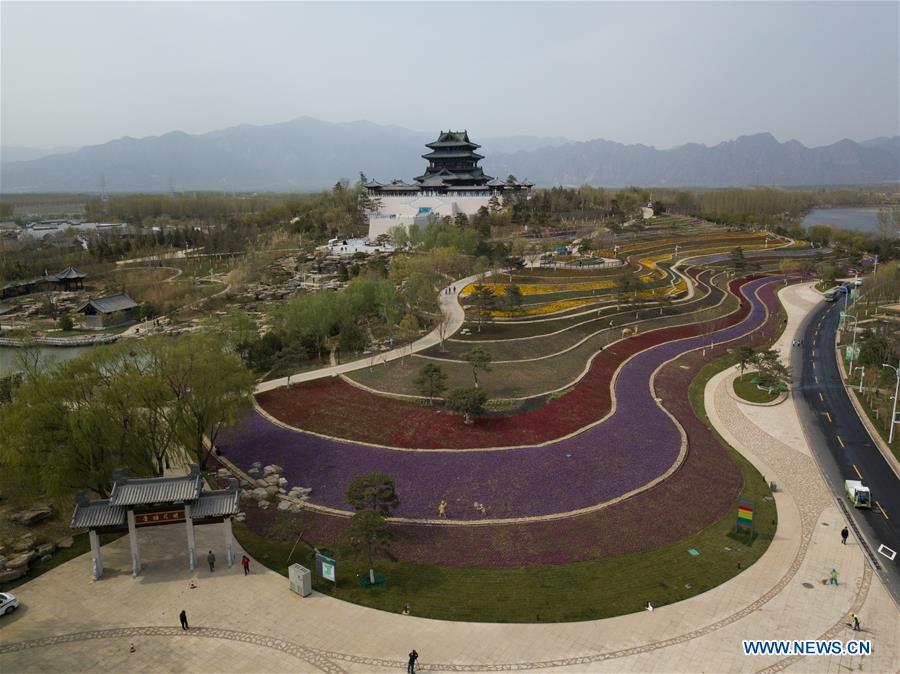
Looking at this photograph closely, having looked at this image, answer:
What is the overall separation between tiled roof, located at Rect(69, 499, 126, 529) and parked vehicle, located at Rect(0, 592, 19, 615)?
2.64 metres

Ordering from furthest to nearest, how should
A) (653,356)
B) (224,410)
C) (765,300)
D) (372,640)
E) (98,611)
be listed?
(765,300) < (653,356) < (224,410) < (98,611) < (372,640)

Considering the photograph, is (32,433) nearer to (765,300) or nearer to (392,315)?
(392,315)

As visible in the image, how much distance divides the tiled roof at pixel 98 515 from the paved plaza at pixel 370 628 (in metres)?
2.29

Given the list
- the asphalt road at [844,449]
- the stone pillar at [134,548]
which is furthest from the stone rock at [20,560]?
the asphalt road at [844,449]

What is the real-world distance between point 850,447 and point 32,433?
3874 cm

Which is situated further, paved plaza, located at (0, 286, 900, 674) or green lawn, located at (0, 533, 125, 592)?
green lawn, located at (0, 533, 125, 592)

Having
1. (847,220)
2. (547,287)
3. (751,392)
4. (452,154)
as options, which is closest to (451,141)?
(452,154)

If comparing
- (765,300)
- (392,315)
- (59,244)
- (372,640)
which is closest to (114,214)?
(59,244)

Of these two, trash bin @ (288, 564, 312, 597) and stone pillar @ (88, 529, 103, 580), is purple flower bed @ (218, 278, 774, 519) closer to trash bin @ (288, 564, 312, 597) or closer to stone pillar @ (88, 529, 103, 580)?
trash bin @ (288, 564, 312, 597)

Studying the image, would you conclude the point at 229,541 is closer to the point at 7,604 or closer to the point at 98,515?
the point at 98,515

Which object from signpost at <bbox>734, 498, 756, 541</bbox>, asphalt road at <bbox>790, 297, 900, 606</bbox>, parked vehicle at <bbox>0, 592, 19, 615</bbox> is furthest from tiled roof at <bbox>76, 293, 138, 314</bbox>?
asphalt road at <bbox>790, 297, 900, 606</bbox>

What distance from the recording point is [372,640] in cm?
1814

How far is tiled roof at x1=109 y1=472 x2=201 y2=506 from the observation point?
20.3 m

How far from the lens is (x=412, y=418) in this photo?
107 ft
